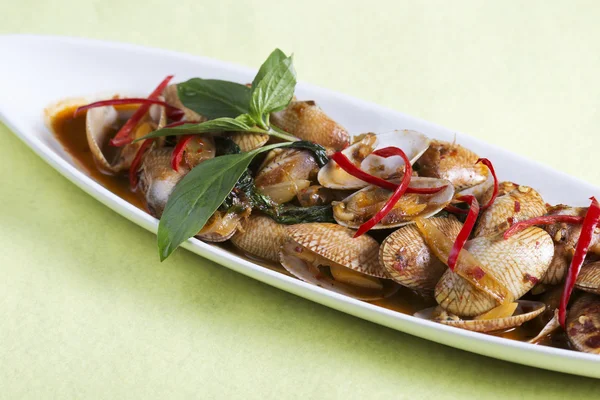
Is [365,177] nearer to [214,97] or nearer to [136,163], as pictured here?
[214,97]

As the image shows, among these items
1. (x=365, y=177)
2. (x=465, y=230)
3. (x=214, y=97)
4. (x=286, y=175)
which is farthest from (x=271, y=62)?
(x=465, y=230)

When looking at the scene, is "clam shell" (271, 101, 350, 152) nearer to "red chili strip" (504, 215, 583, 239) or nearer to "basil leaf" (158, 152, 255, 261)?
"basil leaf" (158, 152, 255, 261)

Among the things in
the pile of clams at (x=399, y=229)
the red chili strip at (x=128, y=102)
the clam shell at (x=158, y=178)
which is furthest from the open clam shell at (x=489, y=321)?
the red chili strip at (x=128, y=102)

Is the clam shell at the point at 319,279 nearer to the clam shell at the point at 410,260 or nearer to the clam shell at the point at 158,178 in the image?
the clam shell at the point at 410,260

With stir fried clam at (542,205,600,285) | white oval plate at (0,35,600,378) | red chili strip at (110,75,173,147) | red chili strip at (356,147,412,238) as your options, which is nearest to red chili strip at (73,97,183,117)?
red chili strip at (110,75,173,147)

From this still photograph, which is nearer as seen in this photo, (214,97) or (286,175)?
(286,175)
